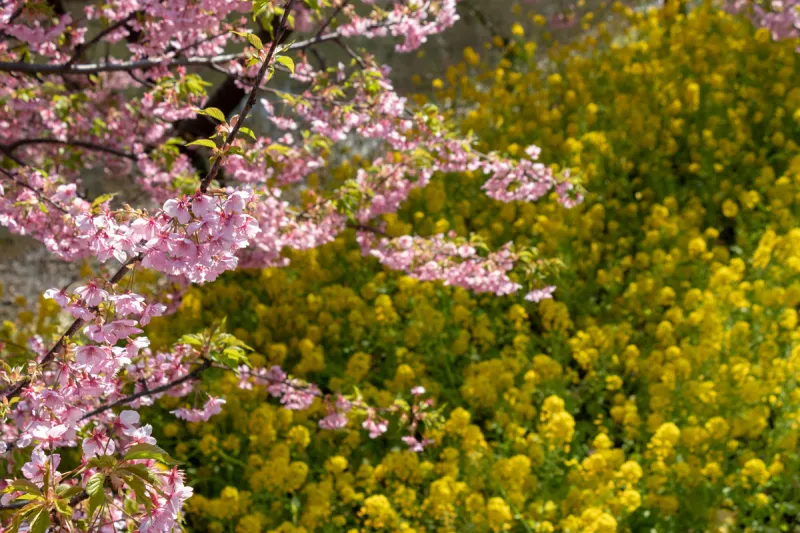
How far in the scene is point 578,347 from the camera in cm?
385

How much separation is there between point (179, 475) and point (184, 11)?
1.92 metres

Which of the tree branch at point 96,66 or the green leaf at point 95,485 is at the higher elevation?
the tree branch at point 96,66

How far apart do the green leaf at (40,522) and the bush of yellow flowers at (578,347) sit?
64cm

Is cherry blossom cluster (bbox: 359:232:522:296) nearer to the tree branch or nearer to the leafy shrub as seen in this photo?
the leafy shrub

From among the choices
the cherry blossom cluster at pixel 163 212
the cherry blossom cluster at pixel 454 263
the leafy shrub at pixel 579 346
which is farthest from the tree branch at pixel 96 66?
the leafy shrub at pixel 579 346

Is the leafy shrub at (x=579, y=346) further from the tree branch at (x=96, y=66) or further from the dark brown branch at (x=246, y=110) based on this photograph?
the dark brown branch at (x=246, y=110)

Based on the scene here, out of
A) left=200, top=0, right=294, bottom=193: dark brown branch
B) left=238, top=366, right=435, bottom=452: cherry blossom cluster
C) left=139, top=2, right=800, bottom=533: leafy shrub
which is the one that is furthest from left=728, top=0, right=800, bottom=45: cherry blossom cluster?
left=200, top=0, right=294, bottom=193: dark brown branch

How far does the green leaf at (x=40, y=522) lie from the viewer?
1.24 metres

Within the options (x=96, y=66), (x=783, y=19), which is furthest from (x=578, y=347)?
(x=783, y=19)

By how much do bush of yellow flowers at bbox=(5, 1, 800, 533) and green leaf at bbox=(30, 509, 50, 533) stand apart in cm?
64

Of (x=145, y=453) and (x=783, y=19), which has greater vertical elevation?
(x=783, y=19)

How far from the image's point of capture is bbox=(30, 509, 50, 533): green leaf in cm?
124

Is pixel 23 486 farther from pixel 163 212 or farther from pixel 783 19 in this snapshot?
pixel 783 19

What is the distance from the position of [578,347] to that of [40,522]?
2965mm
